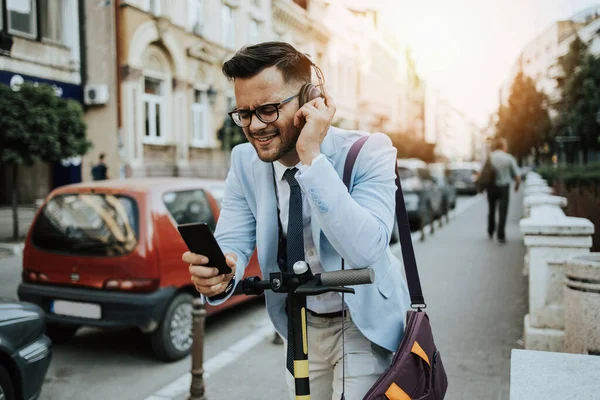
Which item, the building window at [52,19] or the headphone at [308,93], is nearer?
the headphone at [308,93]

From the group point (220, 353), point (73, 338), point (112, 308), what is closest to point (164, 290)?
point (112, 308)

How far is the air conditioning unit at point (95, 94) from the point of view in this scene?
16547mm

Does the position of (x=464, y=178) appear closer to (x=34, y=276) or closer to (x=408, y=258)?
(x=34, y=276)

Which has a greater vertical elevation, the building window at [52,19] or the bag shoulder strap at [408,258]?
the building window at [52,19]

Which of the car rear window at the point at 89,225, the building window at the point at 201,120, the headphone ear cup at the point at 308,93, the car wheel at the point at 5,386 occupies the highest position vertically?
the building window at the point at 201,120

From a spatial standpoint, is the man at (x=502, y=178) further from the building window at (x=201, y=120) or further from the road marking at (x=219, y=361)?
the building window at (x=201, y=120)

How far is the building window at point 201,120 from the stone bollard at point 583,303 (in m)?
18.2

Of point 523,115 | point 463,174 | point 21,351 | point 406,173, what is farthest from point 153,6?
point 523,115

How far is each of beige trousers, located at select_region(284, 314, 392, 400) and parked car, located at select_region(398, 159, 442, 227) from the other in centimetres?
1143

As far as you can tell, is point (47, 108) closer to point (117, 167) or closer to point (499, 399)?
point (117, 167)

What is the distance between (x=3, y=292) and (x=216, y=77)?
607 inches

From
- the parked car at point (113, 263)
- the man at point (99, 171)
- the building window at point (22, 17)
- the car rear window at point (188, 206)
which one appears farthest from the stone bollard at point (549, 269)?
the building window at point (22, 17)

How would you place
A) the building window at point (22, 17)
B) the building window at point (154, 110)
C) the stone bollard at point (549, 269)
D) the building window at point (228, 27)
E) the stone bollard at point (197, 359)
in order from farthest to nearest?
the building window at point (228, 27), the building window at point (154, 110), the building window at point (22, 17), the stone bollard at point (549, 269), the stone bollard at point (197, 359)

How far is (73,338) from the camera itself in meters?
5.73
